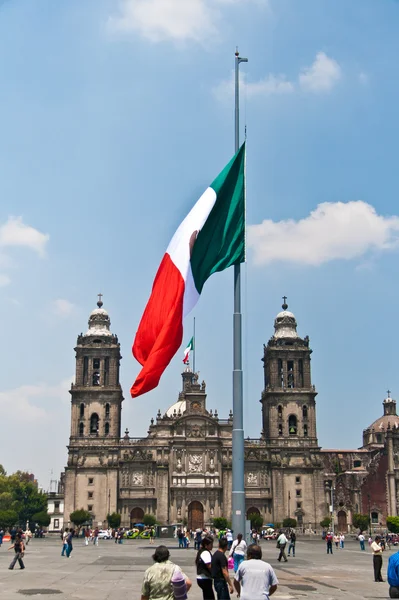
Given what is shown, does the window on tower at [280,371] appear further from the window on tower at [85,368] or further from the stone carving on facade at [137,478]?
the window on tower at [85,368]

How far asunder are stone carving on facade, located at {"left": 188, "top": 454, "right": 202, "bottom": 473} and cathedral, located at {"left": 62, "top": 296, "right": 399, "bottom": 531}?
12cm

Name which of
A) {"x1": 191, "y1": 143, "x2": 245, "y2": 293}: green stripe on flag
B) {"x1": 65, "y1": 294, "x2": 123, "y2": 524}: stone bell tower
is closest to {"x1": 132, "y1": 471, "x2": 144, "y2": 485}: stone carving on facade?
{"x1": 65, "y1": 294, "x2": 123, "y2": 524}: stone bell tower

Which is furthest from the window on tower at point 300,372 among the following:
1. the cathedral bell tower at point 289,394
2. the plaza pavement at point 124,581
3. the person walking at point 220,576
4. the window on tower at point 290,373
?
the person walking at point 220,576

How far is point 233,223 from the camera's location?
16312mm

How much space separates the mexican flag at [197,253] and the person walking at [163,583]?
553 centimetres

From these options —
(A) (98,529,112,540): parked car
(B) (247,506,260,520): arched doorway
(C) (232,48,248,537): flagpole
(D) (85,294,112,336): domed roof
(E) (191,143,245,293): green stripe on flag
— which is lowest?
(A) (98,529,112,540): parked car

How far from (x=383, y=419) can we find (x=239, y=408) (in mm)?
117530

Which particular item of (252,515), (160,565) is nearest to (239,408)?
(160,565)

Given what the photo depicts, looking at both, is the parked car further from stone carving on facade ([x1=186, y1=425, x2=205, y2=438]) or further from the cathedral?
stone carving on facade ([x1=186, y1=425, x2=205, y2=438])

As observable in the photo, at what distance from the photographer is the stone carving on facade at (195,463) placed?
9181cm

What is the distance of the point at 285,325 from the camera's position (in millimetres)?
99312

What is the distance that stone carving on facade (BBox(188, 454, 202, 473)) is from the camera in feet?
301

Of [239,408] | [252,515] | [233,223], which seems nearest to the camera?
[239,408]

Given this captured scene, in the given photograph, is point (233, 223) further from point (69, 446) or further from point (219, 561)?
point (69, 446)
